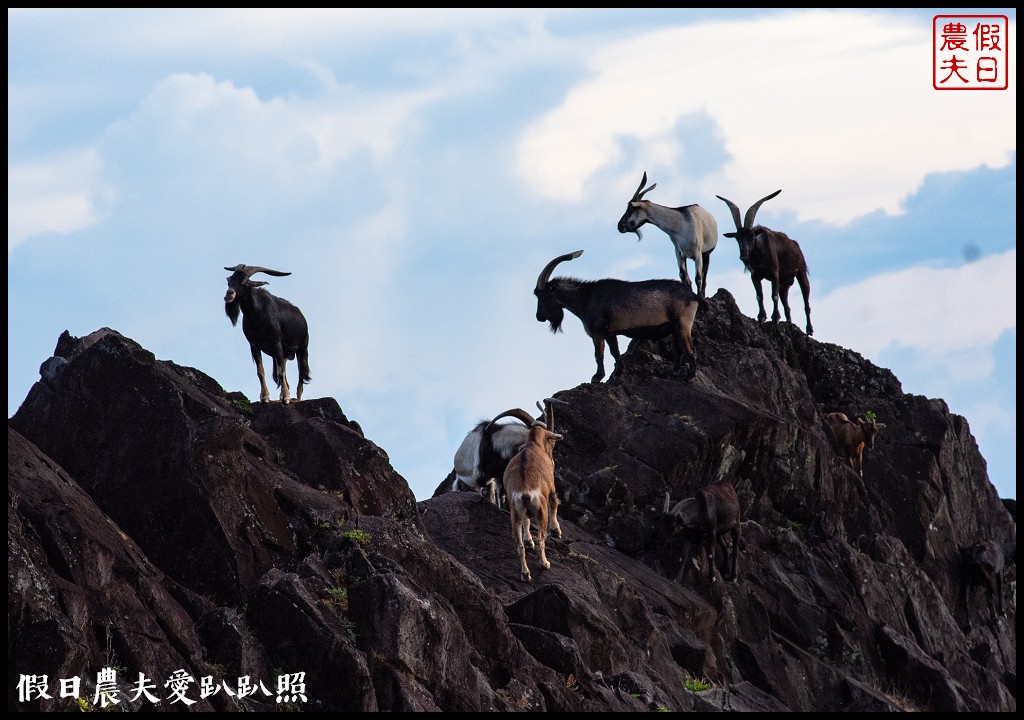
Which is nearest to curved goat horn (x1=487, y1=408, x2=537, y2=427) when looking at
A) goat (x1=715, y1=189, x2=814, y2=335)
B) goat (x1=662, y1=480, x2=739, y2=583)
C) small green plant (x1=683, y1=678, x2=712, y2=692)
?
goat (x1=662, y1=480, x2=739, y2=583)

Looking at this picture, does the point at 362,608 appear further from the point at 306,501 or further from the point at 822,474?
the point at 822,474

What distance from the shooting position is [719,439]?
2314cm

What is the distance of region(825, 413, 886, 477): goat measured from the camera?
26047 mm

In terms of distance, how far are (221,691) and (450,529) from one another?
268 inches

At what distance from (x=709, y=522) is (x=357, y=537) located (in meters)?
7.00

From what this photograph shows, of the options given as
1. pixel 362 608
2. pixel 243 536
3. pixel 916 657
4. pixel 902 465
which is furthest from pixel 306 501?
pixel 902 465

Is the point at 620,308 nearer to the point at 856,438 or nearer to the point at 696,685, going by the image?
the point at 856,438

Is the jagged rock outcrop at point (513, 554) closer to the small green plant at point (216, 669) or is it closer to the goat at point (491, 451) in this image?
the small green plant at point (216, 669)

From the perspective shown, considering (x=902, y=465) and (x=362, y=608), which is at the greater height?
(x=902, y=465)

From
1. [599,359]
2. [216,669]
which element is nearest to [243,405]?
[216,669]

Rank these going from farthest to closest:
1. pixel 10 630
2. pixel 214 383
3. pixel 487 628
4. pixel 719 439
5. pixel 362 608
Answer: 1. pixel 719 439
2. pixel 214 383
3. pixel 487 628
4. pixel 362 608
5. pixel 10 630

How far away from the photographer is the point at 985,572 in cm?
2503

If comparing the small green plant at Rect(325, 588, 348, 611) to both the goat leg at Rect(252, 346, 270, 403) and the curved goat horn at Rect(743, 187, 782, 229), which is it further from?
the curved goat horn at Rect(743, 187, 782, 229)

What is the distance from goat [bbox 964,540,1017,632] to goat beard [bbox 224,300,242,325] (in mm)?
14585
